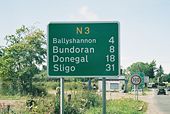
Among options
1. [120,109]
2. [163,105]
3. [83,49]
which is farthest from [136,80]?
[83,49]

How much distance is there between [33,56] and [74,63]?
4886 cm

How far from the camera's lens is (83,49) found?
754 cm

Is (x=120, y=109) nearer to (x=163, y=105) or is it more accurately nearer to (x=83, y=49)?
(x=163, y=105)

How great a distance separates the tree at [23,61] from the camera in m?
55.4

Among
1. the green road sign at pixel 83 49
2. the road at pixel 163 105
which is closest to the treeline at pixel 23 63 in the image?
the road at pixel 163 105

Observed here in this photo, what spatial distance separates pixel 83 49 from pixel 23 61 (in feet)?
161

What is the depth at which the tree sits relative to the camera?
55438mm

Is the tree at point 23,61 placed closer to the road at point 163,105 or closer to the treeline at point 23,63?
the treeline at point 23,63

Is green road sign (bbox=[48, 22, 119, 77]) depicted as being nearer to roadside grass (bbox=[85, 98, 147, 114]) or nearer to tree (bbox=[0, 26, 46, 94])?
roadside grass (bbox=[85, 98, 147, 114])

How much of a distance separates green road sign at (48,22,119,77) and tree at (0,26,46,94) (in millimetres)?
47961

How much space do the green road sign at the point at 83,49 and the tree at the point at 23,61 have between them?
→ 48.0 m

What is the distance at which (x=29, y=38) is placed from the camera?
56094 mm

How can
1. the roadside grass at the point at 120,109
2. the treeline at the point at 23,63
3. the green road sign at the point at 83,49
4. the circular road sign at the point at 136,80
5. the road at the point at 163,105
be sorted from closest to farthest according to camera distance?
the green road sign at the point at 83,49 → the roadside grass at the point at 120,109 → the circular road sign at the point at 136,80 → the road at the point at 163,105 → the treeline at the point at 23,63

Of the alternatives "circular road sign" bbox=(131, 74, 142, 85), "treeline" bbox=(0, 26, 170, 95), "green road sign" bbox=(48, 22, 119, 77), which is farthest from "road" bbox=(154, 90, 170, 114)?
"green road sign" bbox=(48, 22, 119, 77)
